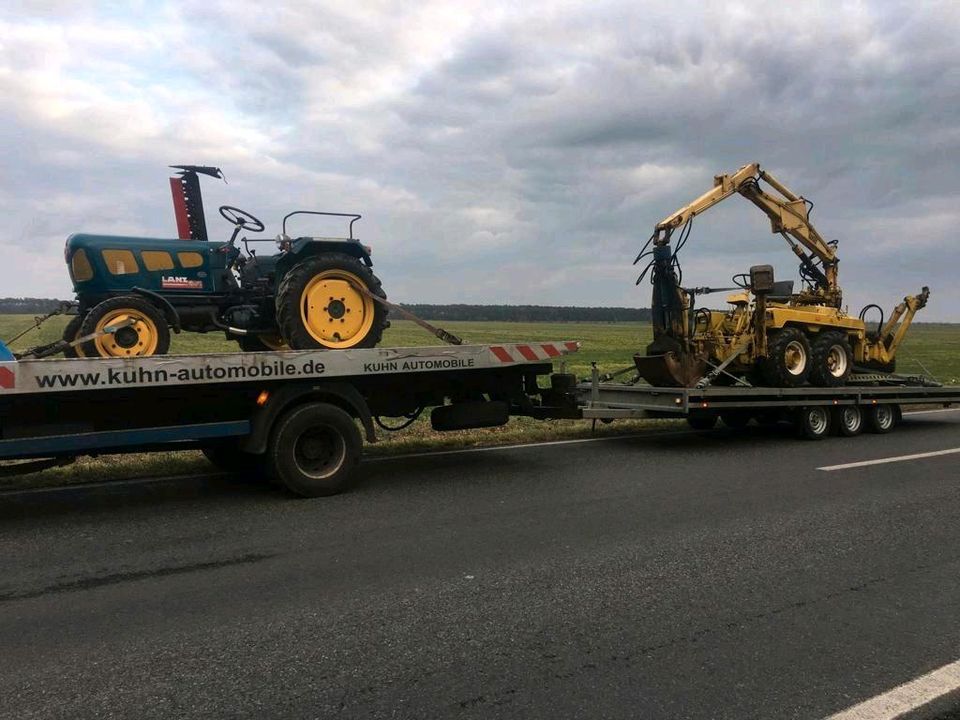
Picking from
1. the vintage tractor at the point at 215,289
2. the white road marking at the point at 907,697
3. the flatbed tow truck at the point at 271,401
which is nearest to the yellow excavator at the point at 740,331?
the flatbed tow truck at the point at 271,401

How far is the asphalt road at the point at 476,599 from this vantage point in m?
3.30

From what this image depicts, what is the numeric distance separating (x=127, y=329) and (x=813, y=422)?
8912mm

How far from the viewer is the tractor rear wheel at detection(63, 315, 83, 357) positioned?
6586 millimetres

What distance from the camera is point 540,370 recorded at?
28.4 ft

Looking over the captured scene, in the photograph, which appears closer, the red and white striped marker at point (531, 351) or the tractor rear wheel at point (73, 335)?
the tractor rear wheel at point (73, 335)

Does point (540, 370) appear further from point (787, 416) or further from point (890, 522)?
point (787, 416)

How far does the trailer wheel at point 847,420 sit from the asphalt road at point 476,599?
388 centimetres

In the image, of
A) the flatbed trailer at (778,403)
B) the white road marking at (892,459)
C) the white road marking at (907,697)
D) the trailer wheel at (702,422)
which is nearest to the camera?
the white road marking at (907,697)

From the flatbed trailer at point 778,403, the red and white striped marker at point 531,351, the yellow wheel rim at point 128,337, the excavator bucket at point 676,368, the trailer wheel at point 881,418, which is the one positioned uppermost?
the yellow wheel rim at point 128,337

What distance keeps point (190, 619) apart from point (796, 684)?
2.99 meters

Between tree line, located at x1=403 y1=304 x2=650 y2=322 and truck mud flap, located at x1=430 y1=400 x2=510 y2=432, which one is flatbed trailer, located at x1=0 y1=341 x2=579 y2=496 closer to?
truck mud flap, located at x1=430 y1=400 x2=510 y2=432

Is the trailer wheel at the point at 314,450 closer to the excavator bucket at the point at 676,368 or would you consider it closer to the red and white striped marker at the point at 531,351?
the red and white striped marker at the point at 531,351

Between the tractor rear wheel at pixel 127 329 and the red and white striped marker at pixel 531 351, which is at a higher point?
the tractor rear wheel at pixel 127 329

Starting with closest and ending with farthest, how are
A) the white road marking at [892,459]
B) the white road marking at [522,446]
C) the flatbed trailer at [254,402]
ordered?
the flatbed trailer at [254,402] → the white road marking at [892,459] → the white road marking at [522,446]
